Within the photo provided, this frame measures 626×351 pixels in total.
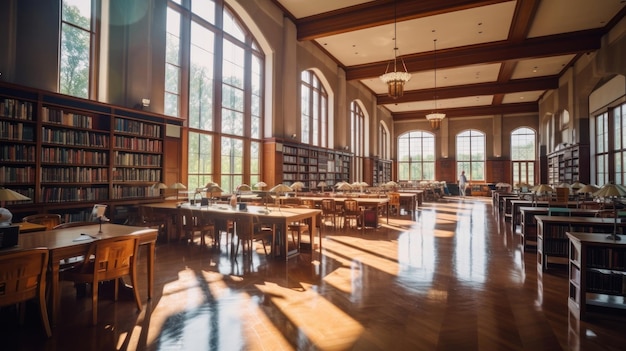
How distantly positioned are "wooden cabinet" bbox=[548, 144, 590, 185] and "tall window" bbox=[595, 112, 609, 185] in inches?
19.3

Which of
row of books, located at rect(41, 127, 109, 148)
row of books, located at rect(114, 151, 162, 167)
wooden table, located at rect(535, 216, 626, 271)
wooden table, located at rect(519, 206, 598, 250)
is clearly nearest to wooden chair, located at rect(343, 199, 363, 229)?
wooden table, located at rect(519, 206, 598, 250)

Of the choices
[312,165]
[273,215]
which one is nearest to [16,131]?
[273,215]

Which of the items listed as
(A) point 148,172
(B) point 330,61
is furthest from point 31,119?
(B) point 330,61

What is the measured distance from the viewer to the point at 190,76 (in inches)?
317

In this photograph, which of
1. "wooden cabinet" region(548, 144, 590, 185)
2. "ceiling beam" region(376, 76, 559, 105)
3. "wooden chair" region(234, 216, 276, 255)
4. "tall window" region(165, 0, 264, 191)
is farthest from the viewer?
"ceiling beam" region(376, 76, 559, 105)

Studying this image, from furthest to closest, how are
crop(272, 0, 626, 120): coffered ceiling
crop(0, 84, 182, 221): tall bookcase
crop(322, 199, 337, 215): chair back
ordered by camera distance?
crop(272, 0, 626, 120): coffered ceiling < crop(322, 199, 337, 215): chair back < crop(0, 84, 182, 221): tall bookcase

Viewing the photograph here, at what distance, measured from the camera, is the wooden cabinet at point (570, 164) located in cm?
1228

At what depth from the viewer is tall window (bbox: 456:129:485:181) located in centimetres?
2220

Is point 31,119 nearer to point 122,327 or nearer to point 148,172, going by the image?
point 148,172

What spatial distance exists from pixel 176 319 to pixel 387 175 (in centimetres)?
2097

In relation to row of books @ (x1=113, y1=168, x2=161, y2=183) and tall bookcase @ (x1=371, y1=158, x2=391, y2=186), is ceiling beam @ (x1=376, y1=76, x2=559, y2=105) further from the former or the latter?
row of books @ (x1=113, y1=168, x2=161, y2=183)

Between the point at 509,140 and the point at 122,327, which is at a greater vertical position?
the point at 509,140

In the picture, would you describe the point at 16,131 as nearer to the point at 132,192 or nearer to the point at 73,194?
the point at 73,194

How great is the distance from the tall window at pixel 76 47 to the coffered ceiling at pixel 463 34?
18.1 ft
